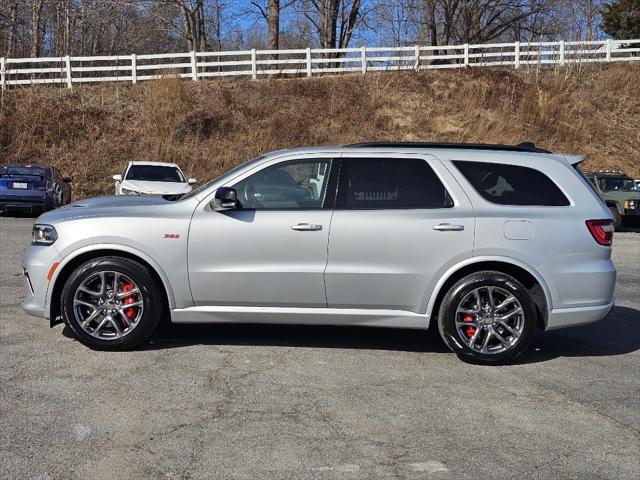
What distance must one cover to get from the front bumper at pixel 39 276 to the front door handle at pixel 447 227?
308cm

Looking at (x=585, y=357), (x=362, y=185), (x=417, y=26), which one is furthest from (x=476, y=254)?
(x=417, y=26)

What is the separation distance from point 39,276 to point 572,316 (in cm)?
438

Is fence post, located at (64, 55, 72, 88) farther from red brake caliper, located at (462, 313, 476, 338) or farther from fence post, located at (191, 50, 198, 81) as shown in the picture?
red brake caliper, located at (462, 313, 476, 338)

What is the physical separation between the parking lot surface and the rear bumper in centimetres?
37

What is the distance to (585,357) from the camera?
255 inches

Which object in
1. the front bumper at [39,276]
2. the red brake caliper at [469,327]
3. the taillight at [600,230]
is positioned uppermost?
the taillight at [600,230]

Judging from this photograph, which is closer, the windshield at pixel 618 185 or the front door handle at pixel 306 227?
the front door handle at pixel 306 227

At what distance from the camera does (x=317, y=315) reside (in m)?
6.02

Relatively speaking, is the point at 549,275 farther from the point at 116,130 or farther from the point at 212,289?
the point at 116,130

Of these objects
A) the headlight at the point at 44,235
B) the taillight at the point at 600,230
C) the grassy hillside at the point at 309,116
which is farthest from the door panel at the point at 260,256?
the grassy hillside at the point at 309,116

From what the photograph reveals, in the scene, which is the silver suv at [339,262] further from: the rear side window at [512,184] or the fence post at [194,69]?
the fence post at [194,69]

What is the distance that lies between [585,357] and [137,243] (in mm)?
3966

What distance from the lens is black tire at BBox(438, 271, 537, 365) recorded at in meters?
5.96

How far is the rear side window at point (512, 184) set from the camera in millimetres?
6129
